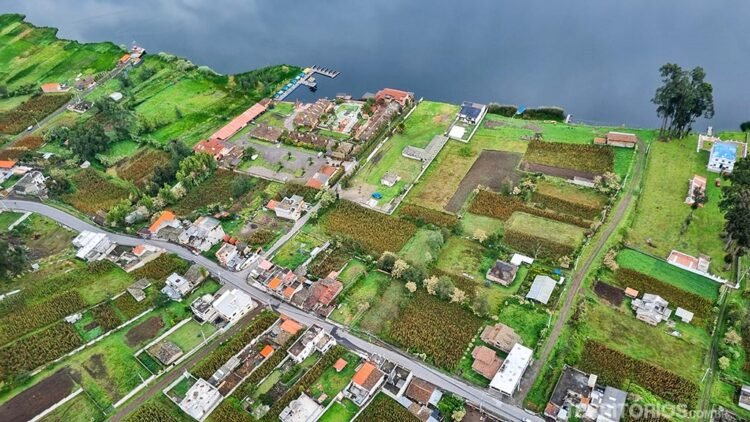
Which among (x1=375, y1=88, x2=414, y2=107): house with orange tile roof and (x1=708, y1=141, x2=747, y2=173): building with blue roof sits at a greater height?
(x1=708, y1=141, x2=747, y2=173): building with blue roof

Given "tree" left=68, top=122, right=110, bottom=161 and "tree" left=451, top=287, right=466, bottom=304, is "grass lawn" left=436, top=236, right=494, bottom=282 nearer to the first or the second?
"tree" left=451, top=287, right=466, bottom=304

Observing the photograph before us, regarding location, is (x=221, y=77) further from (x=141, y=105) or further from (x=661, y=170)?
(x=661, y=170)

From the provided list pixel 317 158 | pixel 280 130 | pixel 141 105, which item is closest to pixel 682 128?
pixel 317 158

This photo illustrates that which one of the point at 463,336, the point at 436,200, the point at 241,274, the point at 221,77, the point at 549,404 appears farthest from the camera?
the point at 221,77

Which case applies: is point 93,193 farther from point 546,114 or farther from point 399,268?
point 546,114

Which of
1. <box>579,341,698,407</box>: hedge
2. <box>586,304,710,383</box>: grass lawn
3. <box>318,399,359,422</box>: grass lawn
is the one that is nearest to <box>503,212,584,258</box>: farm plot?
<box>586,304,710,383</box>: grass lawn

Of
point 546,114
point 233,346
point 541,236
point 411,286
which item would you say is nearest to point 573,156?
point 546,114

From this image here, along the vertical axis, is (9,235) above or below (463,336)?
below
